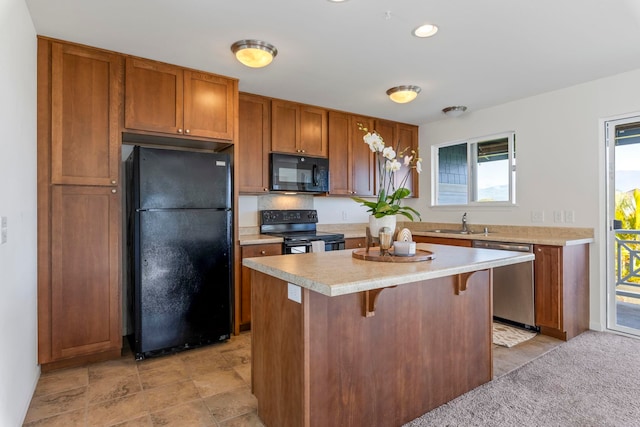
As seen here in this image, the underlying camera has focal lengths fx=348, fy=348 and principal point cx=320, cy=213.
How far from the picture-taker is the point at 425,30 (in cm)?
235

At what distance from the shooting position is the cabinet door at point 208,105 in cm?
295

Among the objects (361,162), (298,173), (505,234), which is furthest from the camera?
(361,162)

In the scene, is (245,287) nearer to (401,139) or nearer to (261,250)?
(261,250)

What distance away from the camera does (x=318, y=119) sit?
4109mm

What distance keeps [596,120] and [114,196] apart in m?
4.28

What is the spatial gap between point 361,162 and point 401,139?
80 centimetres

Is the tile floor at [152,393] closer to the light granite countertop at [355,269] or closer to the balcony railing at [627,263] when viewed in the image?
the light granite countertop at [355,269]

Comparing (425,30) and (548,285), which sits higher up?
(425,30)

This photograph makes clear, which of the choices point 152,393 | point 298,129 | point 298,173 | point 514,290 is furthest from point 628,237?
point 152,393

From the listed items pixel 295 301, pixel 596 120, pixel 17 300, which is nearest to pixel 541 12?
pixel 596 120

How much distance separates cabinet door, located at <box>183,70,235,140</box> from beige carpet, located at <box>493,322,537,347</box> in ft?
9.87

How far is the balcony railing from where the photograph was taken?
3197 mm

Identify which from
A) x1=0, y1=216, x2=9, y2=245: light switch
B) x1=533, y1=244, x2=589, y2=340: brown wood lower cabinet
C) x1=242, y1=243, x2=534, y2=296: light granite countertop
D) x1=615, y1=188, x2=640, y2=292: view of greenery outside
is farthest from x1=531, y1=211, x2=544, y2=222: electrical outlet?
x1=0, y1=216, x2=9, y2=245: light switch

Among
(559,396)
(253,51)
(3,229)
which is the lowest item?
(559,396)
